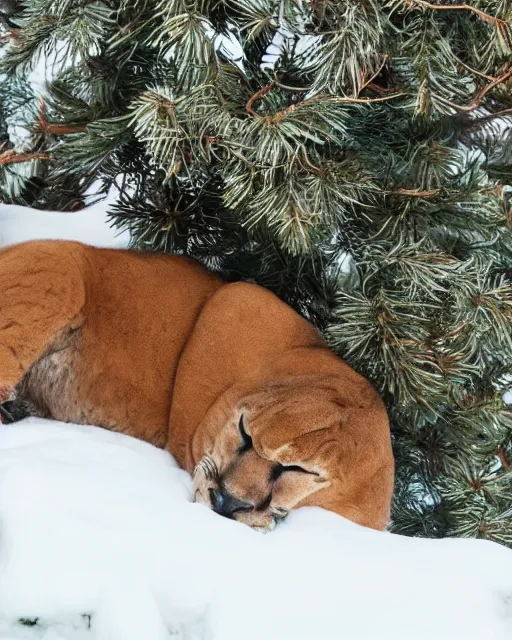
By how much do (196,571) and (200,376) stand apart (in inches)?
23.9

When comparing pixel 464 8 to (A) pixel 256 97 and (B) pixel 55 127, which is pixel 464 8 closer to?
(A) pixel 256 97

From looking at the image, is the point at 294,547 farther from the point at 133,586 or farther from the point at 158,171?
the point at 158,171

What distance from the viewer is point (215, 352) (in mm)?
1845

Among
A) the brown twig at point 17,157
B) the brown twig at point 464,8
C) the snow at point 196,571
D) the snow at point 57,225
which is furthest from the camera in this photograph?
the snow at point 57,225

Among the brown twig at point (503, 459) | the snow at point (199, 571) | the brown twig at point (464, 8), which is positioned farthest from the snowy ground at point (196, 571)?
the brown twig at point (464, 8)

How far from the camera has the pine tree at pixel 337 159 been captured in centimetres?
162

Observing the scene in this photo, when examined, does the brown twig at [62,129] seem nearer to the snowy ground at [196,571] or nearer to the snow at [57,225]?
the snow at [57,225]

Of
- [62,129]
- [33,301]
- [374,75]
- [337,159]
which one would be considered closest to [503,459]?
[337,159]

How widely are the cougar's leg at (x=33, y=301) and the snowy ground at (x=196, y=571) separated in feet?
0.71

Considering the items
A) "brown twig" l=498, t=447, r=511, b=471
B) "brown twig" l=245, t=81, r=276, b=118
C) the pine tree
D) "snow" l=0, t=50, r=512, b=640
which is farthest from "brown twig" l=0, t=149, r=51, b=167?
"brown twig" l=498, t=447, r=511, b=471

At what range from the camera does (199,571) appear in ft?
4.29

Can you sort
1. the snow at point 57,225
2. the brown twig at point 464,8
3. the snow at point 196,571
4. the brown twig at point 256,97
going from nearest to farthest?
the snow at point 196,571 < the brown twig at point 464,8 < the brown twig at point 256,97 < the snow at point 57,225

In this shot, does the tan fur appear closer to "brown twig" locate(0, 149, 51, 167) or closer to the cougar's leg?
the cougar's leg

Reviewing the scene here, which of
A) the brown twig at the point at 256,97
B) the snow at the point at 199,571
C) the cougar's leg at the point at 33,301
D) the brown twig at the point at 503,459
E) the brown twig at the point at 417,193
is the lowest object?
the brown twig at the point at 503,459
